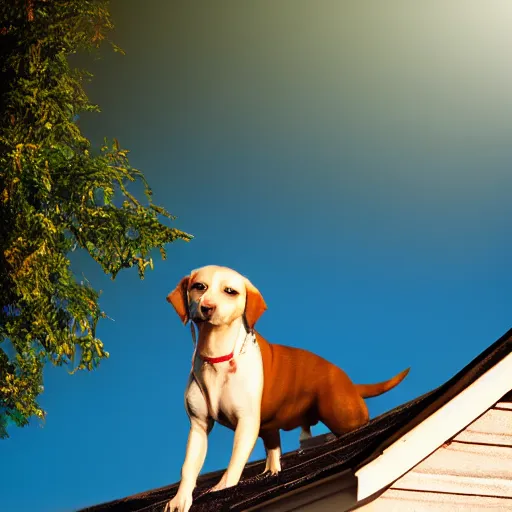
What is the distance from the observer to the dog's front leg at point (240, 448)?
4.09 metres

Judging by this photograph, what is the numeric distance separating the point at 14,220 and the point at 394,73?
1416 cm

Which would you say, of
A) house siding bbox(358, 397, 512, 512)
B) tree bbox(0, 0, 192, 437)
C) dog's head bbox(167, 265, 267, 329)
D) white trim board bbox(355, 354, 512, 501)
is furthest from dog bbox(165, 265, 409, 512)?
tree bbox(0, 0, 192, 437)

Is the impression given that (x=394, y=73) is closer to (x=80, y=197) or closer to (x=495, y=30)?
(x=495, y=30)

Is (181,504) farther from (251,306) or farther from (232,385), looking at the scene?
(251,306)

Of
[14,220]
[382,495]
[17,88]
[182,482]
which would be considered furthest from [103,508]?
[17,88]

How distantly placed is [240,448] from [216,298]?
717mm

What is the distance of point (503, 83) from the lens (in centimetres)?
2147

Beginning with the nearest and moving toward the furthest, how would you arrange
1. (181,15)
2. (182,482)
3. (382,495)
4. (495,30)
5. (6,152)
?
(382,495) < (182,482) < (6,152) < (495,30) < (181,15)

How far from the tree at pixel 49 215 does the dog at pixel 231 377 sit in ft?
17.2

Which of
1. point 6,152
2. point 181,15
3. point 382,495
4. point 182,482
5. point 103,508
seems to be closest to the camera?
point 382,495

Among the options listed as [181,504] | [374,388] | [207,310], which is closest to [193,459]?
[181,504]

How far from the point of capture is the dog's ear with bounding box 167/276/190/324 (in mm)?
4309

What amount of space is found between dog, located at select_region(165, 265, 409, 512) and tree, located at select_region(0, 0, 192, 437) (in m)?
5.25

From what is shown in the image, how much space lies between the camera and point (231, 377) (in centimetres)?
418
